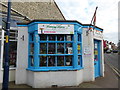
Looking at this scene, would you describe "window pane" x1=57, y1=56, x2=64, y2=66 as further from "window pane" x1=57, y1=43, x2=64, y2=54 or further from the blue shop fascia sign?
"window pane" x1=57, y1=43, x2=64, y2=54

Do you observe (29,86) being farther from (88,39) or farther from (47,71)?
(88,39)

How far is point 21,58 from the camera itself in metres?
7.09

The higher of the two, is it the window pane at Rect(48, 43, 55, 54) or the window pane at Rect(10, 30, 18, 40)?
the window pane at Rect(10, 30, 18, 40)

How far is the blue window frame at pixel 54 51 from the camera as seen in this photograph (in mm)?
6617

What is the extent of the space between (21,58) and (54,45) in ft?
6.51

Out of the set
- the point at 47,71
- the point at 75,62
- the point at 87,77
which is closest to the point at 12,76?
the point at 47,71

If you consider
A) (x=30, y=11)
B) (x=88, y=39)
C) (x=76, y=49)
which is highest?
(x=30, y=11)

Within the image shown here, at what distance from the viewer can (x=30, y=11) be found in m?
11.2

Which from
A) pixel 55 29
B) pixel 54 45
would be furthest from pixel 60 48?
pixel 55 29

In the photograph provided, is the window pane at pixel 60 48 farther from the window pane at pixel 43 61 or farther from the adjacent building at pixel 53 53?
the window pane at pixel 43 61

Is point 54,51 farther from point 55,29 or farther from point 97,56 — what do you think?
point 97,56

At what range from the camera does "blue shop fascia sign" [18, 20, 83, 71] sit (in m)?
6.62

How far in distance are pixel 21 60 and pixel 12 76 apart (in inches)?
52.9

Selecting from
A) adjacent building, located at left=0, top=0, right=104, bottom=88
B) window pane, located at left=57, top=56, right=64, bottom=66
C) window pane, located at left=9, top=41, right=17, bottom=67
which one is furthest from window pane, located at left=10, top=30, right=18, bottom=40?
window pane, located at left=57, top=56, right=64, bottom=66
